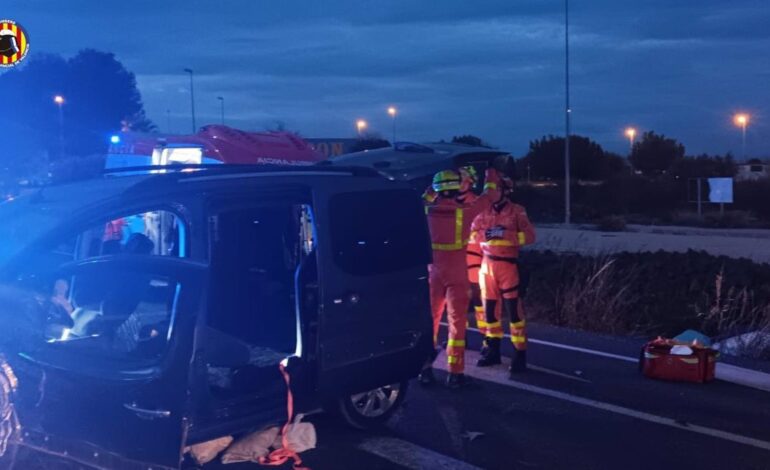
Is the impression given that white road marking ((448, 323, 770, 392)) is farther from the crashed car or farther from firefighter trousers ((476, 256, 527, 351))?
the crashed car

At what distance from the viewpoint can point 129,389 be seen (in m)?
4.90

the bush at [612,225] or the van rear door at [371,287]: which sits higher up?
the van rear door at [371,287]

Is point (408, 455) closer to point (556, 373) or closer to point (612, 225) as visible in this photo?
point (556, 373)

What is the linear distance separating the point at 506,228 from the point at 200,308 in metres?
4.53

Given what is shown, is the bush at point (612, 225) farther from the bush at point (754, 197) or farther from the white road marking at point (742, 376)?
Answer: the white road marking at point (742, 376)

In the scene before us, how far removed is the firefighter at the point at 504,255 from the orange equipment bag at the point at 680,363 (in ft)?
3.95

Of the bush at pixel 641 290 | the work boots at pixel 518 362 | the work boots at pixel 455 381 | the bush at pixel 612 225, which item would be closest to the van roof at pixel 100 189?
the work boots at pixel 455 381

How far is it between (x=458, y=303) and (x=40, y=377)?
13.9ft

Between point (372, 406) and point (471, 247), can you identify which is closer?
point (372, 406)

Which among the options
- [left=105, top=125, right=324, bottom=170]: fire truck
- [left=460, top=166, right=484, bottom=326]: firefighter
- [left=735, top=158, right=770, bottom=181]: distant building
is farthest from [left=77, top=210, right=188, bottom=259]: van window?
[left=735, top=158, right=770, bottom=181]: distant building

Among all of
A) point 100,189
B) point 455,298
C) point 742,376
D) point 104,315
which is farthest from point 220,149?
point 742,376

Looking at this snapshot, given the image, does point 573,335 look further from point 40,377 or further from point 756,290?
point 40,377

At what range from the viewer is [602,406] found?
7926 mm

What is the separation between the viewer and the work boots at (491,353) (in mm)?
9344
